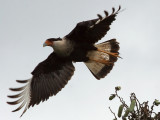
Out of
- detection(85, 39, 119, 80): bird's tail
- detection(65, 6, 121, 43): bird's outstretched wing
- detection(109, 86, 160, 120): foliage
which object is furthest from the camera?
detection(85, 39, 119, 80): bird's tail

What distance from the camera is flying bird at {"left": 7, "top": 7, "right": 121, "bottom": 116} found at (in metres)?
6.09

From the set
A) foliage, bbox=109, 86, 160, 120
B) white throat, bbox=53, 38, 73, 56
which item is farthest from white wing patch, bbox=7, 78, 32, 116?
foliage, bbox=109, 86, 160, 120

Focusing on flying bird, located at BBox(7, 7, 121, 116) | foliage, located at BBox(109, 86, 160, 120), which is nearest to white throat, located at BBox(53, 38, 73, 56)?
flying bird, located at BBox(7, 7, 121, 116)

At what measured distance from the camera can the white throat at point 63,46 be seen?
608cm

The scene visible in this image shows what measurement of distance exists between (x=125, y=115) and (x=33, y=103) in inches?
157

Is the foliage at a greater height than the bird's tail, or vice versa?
the bird's tail

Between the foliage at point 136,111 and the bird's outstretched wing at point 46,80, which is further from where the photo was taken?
the bird's outstretched wing at point 46,80

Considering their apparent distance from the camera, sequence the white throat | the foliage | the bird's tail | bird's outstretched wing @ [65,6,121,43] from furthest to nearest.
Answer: the bird's tail, the white throat, bird's outstretched wing @ [65,6,121,43], the foliage

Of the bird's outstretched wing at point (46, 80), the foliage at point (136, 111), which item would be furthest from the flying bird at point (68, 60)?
the foliage at point (136, 111)

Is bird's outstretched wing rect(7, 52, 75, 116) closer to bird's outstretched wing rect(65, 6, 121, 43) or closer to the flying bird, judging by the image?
the flying bird

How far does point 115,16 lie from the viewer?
19.0 feet

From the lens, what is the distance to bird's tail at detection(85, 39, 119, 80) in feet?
21.8

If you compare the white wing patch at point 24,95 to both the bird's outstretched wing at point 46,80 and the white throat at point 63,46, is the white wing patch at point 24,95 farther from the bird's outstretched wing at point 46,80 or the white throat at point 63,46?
the white throat at point 63,46

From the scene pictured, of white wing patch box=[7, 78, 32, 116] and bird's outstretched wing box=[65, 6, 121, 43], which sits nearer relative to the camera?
bird's outstretched wing box=[65, 6, 121, 43]
